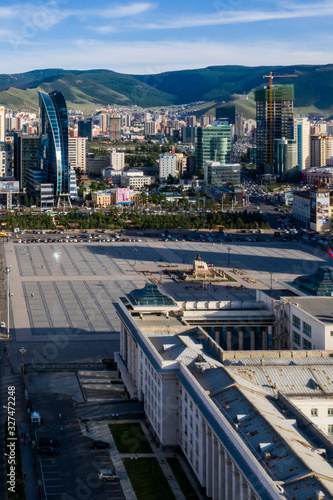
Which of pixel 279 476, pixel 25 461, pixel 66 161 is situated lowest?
pixel 25 461

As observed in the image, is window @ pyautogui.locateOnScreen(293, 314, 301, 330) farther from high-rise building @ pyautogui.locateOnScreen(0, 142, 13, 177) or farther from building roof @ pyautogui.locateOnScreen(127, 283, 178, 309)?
high-rise building @ pyautogui.locateOnScreen(0, 142, 13, 177)

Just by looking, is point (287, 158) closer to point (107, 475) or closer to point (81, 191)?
point (81, 191)

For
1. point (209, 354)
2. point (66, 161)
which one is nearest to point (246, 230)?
point (66, 161)

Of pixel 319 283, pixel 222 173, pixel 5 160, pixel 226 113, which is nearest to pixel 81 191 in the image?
pixel 5 160

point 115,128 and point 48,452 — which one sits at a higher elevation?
point 115,128

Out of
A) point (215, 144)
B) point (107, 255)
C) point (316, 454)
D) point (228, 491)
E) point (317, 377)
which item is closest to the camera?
point (316, 454)

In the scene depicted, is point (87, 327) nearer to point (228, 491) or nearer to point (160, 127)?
point (228, 491)

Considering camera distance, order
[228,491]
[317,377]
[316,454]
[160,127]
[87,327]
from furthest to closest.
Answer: [160,127], [87,327], [317,377], [228,491], [316,454]
